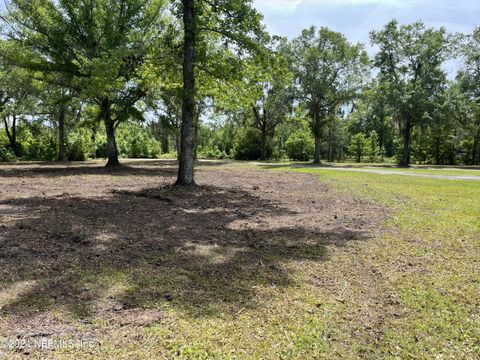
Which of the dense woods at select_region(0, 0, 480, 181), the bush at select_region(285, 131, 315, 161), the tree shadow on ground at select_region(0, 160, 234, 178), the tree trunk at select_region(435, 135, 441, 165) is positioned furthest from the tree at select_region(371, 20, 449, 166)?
the tree shadow on ground at select_region(0, 160, 234, 178)

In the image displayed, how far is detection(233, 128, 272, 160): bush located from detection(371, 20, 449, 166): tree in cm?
1617

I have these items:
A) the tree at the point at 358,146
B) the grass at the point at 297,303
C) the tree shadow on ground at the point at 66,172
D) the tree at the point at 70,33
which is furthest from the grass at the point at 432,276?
the tree at the point at 358,146

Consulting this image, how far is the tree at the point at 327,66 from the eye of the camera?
104 ft

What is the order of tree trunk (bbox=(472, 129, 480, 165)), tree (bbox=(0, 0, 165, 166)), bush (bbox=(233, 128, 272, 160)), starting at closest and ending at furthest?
tree (bbox=(0, 0, 165, 166))
tree trunk (bbox=(472, 129, 480, 165))
bush (bbox=(233, 128, 272, 160))

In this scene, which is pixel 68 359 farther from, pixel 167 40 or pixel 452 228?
pixel 167 40

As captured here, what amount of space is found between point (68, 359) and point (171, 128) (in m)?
21.7

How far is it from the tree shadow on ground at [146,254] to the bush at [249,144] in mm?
37252

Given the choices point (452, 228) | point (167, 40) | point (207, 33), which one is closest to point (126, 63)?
point (167, 40)

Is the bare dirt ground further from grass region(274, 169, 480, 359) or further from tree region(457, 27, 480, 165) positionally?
tree region(457, 27, 480, 165)

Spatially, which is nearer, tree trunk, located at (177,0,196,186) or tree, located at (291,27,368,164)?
tree trunk, located at (177,0,196,186)

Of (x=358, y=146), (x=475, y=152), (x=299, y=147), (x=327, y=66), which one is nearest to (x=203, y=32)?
(x=327, y=66)

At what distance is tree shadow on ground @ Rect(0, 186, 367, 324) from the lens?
3.30 meters

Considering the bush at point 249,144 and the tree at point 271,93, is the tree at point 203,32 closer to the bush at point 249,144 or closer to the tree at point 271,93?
the tree at point 271,93

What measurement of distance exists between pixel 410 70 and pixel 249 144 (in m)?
19.9
